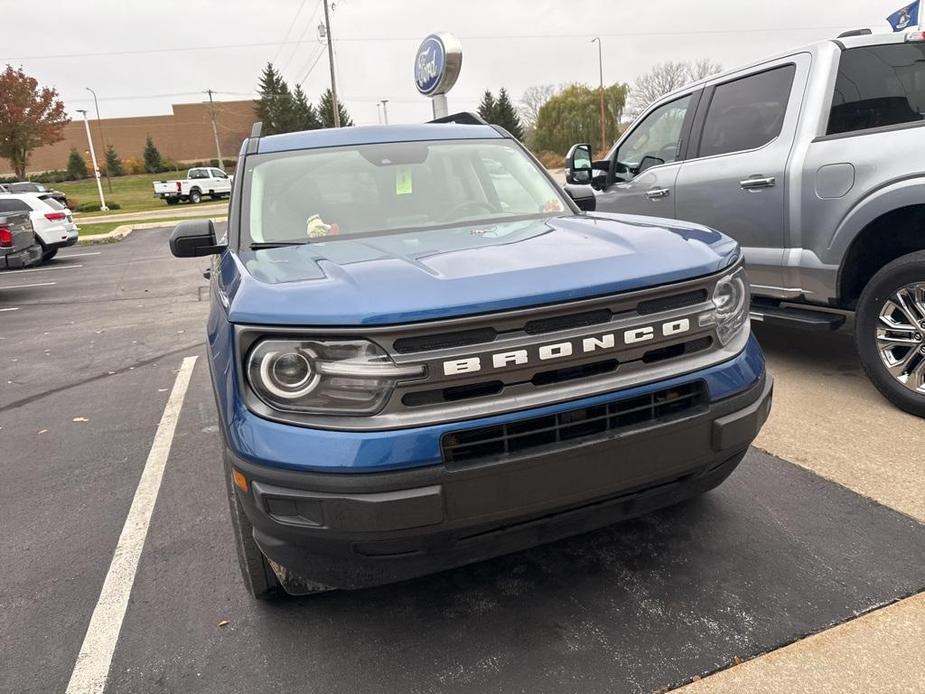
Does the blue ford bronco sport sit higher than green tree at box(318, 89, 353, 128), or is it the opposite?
green tree at box(318, 89, 353, 128)

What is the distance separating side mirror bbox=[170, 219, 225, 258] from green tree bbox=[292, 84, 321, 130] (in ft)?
215

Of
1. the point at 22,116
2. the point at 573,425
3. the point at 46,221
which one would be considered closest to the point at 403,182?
the point at 573,425

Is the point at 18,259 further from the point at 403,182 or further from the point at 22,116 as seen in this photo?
the point at 22,116

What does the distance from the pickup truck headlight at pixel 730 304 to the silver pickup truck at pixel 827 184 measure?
4.69ft

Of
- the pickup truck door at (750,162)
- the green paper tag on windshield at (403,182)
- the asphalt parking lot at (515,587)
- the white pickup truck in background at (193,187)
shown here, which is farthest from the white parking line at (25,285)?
the white pickup truck in background at (193,187)

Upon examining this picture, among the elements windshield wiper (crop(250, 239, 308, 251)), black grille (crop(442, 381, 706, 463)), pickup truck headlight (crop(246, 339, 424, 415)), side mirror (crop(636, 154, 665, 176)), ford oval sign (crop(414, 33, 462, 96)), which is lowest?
black grille (crop(442, 381, 706, 463))

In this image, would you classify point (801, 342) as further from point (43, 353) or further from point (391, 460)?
point (43, 353)

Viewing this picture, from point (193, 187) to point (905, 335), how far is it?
4158 centimetres

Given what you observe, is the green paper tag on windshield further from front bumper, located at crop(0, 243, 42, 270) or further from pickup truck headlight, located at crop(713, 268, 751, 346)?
front bumper, located at crop(0, 243, 42, 270)

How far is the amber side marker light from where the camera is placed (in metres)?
2.01

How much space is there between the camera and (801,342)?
549 centimetres

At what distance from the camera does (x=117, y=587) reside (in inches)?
109

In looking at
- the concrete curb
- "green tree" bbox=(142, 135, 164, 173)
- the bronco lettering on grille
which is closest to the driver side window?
the bronco lettering on grille

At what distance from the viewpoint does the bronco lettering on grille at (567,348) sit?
1.92 meters
